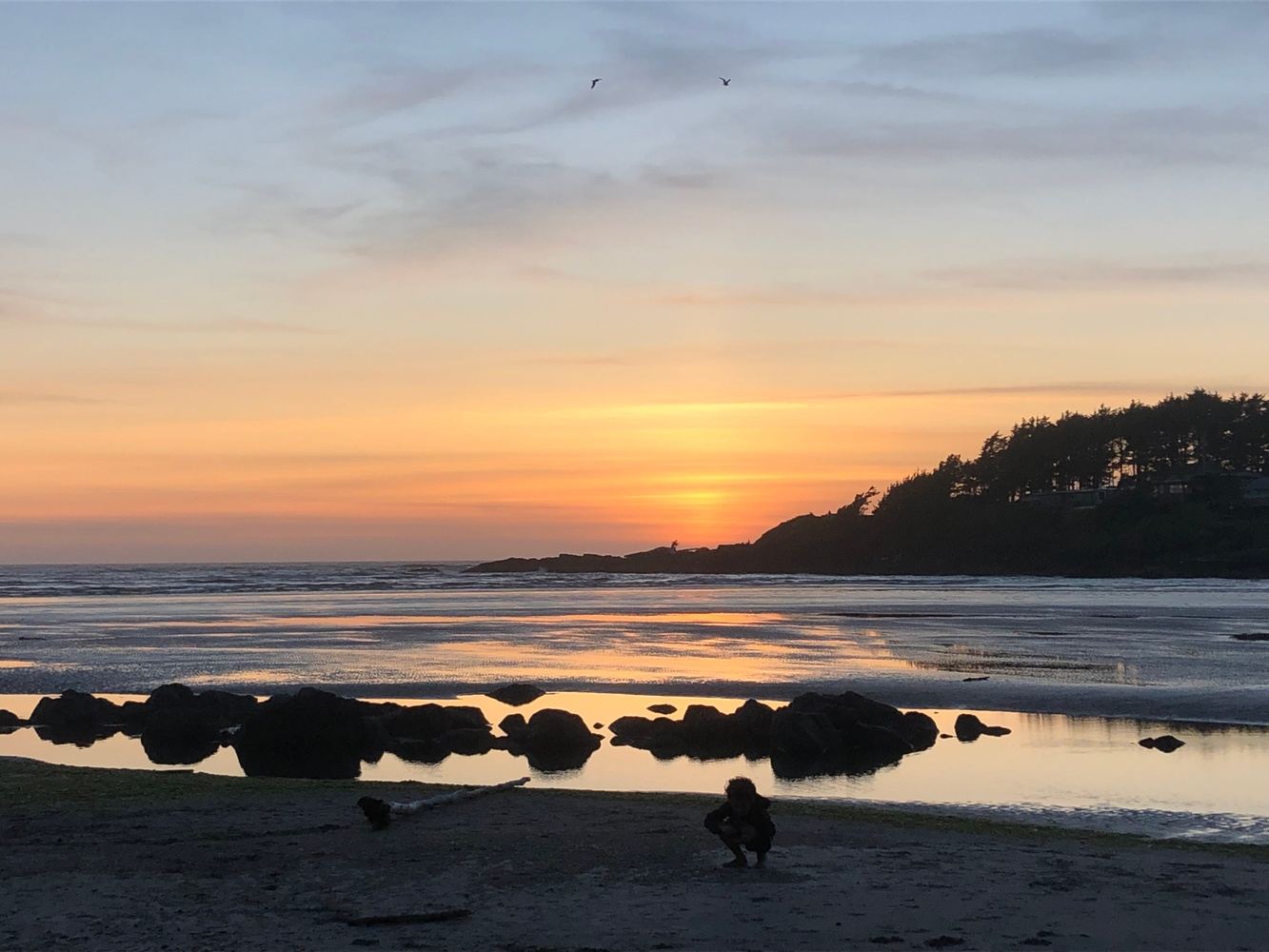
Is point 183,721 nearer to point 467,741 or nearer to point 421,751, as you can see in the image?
point 421,751

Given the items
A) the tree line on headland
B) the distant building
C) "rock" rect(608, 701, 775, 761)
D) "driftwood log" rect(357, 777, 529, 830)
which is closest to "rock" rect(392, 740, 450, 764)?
"rock" rect(608, 701, 775, 761)

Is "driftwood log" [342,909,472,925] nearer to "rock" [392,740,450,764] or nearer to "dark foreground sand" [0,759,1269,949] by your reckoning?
"dark foreground sand" [0,759,1269,949]

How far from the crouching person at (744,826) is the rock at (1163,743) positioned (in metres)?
14.6

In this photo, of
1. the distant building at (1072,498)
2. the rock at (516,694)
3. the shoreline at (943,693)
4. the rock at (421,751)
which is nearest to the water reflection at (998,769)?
the rock at (421,751)

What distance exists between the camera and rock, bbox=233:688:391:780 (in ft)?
86.3

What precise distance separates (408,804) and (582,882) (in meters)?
4.52

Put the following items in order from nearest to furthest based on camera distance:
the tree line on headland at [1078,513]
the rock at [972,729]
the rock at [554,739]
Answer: the rock at [554,739] → the rock at [972,729] → the tree line on headland at [1078,513]

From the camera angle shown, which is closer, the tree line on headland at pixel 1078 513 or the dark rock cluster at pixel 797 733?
the dark rock cluster at pixel 797 733

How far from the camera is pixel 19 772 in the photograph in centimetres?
2086

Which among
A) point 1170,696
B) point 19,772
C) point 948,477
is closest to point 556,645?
point 1170,696

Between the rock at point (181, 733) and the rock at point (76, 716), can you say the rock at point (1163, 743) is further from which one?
the rock at point (76, 716)

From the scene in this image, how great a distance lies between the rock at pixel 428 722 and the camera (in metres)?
27.8

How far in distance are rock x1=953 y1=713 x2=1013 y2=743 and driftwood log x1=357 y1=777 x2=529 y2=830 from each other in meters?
11.7

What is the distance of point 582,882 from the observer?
1284cm
